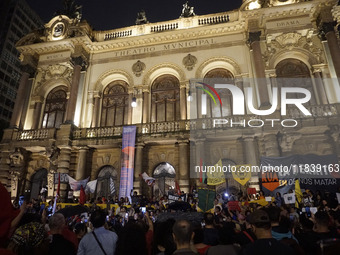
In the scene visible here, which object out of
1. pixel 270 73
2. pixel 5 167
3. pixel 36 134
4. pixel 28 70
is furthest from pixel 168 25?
pixel 5 167

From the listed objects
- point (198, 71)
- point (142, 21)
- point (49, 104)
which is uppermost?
point (142, 21)

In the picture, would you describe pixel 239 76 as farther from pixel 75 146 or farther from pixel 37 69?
pixel 37 69

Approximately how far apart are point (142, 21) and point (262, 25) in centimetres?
1168

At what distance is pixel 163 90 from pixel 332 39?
44.9ft

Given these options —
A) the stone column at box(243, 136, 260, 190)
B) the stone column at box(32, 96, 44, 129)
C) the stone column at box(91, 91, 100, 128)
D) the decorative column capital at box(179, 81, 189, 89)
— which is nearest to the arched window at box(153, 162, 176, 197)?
the stone column at box(243, 136, 260, 190)

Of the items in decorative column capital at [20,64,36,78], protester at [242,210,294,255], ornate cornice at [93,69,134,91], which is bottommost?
protester at [242,210,294,255]

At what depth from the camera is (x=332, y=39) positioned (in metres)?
17.7

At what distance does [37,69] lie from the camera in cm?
2347

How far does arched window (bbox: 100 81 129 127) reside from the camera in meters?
21.5

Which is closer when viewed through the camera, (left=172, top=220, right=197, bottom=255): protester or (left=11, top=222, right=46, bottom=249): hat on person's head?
(left=11, top=222, right=46, bottom=249): hat on person's head

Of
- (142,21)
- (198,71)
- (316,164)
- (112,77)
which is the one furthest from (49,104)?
(316,164)

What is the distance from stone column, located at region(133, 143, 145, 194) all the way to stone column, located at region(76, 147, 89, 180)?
422cm

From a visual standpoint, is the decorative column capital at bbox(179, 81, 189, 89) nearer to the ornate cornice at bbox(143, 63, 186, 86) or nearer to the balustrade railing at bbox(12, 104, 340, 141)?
the ornate cornice at bbox(143, 63, 186, 86)

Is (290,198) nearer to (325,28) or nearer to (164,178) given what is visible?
(164,178)
